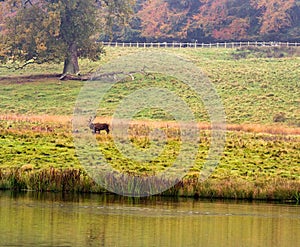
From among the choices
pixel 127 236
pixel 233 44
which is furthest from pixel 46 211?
pixel 233 44

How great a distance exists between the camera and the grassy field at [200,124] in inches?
1179

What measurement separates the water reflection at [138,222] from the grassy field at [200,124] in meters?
1.43

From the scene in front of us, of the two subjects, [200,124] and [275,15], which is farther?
[275,15]

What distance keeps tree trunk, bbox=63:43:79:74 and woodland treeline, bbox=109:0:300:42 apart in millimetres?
23027

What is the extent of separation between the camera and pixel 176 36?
104750 mm

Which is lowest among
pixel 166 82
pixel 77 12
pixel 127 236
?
pixel 127 236

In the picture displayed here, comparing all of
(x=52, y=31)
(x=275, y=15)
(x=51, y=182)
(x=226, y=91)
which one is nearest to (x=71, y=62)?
(x=52, y=31)

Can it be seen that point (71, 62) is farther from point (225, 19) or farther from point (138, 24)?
point (225, 19)

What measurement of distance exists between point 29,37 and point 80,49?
194 inches

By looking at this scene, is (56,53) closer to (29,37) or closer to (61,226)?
(29,37)

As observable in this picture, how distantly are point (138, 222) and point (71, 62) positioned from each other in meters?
56.0

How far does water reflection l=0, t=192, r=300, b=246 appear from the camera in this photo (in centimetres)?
2044

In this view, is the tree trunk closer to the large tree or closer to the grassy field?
the large tree

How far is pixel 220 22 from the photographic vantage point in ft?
344
